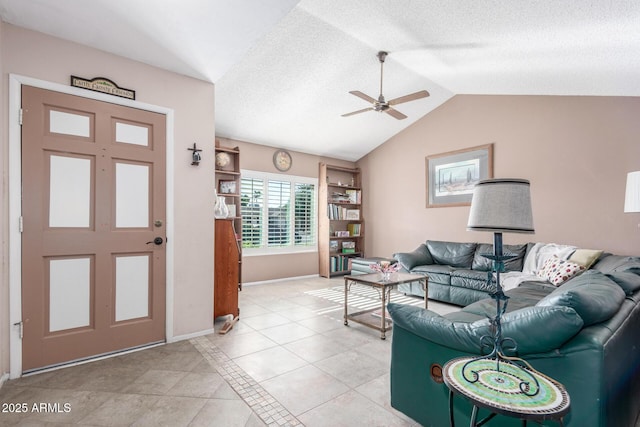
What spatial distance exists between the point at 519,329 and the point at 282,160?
5177mm

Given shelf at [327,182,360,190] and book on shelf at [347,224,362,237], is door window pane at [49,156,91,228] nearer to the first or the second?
shelf at [327,182,360,190]

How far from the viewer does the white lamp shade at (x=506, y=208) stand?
129 centimetres

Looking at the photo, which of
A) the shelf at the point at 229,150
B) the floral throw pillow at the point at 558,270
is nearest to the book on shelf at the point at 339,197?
the shelf at the point at 229,150

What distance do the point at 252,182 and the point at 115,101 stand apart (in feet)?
9.99

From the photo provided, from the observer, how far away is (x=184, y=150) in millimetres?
3025

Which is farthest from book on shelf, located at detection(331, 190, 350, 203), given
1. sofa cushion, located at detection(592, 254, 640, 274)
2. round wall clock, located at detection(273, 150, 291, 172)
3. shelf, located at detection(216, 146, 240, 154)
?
sofa cushion, located at detection(592, 254, 640, 274)

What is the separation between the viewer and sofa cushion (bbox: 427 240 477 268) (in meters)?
4.75

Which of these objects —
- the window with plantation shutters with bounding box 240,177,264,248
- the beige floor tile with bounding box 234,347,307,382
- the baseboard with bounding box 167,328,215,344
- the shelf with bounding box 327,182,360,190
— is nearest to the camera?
the beige floor tile with bounding box 234,347,307,382

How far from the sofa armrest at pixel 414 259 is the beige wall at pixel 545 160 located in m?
0.54

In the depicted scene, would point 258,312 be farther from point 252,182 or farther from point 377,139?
point 377,139

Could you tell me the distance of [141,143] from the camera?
282cm

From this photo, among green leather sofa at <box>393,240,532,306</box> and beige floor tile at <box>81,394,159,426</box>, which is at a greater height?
green leather sofa at <box>393,240,532,306</box>

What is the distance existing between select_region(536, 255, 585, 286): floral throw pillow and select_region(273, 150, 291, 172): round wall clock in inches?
172

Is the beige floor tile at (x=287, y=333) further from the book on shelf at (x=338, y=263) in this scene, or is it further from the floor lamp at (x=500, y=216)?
the book on shelf at (x=338, y=263)
